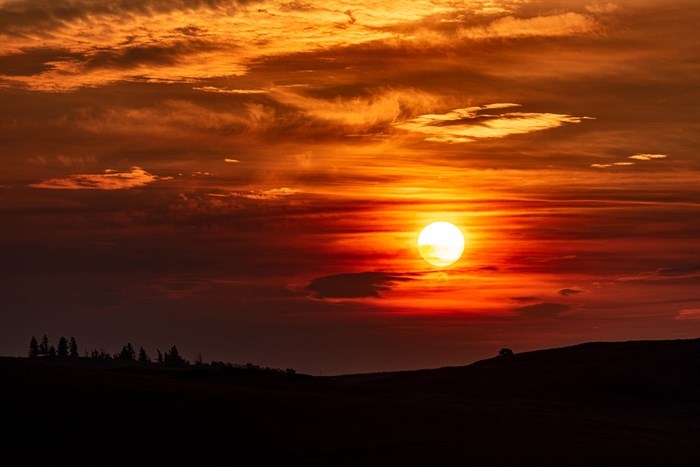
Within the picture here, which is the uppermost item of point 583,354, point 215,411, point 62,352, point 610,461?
point 62,352

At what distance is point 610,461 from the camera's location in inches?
1144

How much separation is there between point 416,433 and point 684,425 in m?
15.2

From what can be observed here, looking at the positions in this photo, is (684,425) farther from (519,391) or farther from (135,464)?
(135,464)

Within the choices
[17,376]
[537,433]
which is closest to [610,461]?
[537,433]

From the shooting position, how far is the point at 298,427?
32.5m

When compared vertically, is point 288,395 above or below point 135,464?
above

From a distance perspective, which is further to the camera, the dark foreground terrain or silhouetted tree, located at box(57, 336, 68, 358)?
silhouetted tree, located at box(57, 336, 68, 358)

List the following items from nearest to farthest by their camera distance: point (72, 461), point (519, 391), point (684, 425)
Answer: point (72, 461)
point (684, 425)
point (519, 391)

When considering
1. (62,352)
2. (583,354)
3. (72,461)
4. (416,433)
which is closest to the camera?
(72,461)

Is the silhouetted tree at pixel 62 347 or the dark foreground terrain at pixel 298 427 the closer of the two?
the dark foreground terrain at pixel 298 427

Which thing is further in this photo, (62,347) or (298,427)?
(62,347)

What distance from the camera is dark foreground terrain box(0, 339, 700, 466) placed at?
2830 centimetres

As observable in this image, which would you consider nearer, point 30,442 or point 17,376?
point 30,442

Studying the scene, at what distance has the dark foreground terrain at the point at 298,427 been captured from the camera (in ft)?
92.8
